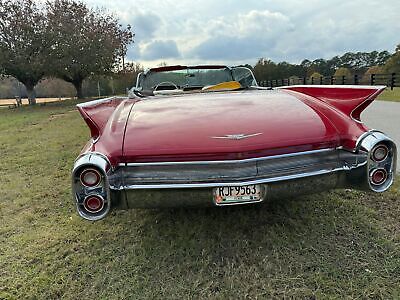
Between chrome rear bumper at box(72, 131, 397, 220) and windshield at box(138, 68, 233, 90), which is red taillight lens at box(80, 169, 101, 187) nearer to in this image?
chrome rear bumper at box(72, 131, 397, 220)

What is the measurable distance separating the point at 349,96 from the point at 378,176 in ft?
2.28

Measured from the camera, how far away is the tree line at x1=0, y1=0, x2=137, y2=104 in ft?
63.1

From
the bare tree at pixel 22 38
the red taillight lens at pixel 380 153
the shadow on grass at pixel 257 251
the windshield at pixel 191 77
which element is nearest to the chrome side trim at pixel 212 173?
the shadow on grass at pixel 257 251

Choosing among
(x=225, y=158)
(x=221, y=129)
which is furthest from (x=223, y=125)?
(x=225, y=158)

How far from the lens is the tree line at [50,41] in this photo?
63.1ft

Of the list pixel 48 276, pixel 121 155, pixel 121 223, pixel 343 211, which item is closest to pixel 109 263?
pixel 48 276

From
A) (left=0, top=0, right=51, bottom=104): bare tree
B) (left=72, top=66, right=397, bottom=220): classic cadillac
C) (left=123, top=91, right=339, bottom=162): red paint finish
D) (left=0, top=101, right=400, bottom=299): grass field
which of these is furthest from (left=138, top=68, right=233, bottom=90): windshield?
(left=0, top=0, right=51, bottom=104): bare tree

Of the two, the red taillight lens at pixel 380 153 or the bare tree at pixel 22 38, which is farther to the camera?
the bare tree at pixel 22 38

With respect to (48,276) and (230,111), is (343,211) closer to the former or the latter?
(230,111)

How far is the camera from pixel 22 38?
63.6 feet

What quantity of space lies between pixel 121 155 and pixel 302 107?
4.48 ft

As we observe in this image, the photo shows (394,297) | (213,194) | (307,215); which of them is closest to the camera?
(394,297)

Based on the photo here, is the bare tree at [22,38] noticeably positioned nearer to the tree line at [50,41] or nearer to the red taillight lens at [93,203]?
the tree line at [50,41]

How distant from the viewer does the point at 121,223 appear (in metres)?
2.93
